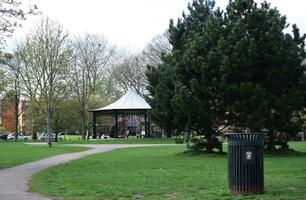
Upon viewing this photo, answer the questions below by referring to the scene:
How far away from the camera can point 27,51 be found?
53125mm

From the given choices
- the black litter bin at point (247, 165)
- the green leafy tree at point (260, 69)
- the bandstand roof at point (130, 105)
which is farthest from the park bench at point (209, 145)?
the bandstand roof at point (130, 105)

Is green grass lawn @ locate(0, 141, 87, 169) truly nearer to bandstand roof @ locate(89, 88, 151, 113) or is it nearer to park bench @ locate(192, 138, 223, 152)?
park bench @ locate(192, 138, 223, 152)

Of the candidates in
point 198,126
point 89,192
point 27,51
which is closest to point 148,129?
point 27,51

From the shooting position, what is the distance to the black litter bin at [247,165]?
1191 centimetres

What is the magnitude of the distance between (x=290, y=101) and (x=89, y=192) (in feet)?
55.3

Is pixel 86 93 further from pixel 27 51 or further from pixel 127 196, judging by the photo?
pixel 127 196

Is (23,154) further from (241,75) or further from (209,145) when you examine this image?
(241,75)

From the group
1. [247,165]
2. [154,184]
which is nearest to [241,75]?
[154,184]

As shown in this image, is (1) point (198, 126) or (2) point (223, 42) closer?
(2) point (223, 42)

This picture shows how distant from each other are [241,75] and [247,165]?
1624 centimetres

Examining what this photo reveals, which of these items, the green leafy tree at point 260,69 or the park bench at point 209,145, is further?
the park bench at point 209,145

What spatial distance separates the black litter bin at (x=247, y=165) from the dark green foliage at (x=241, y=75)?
48.7 ft

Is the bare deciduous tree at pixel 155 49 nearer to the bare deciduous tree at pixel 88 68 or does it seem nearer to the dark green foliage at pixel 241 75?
the bare deciduous tree at pixel 88 68

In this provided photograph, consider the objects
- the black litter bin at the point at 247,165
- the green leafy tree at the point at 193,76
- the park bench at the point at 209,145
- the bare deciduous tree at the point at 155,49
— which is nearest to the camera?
the black litter bin at the point at 247,165
